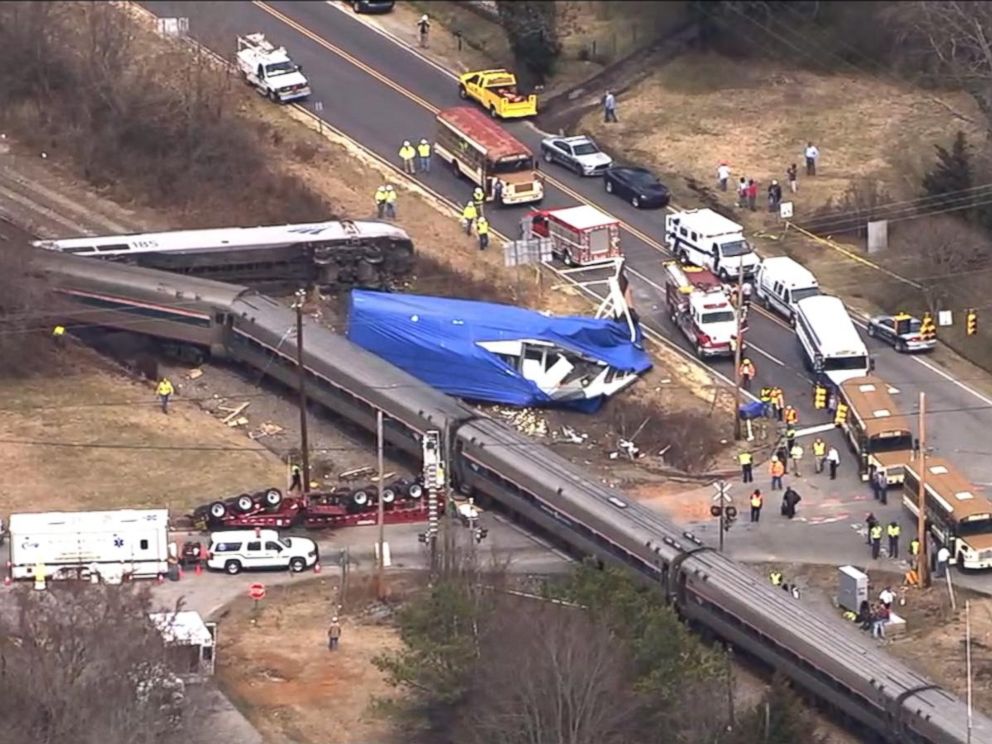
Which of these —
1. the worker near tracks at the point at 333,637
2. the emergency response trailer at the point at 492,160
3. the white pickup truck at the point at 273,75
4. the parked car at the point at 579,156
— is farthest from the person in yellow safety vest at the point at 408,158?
the worker near tracks at the point at 333,637

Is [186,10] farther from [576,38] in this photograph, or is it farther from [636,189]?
[636,189]

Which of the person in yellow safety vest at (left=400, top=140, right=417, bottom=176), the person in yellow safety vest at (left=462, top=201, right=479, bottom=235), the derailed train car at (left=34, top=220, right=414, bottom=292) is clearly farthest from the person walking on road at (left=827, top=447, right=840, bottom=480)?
the person in yellow safety vest at (left=400, top=140, right=417, bottom=176)

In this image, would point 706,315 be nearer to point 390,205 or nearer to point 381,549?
point 390,205

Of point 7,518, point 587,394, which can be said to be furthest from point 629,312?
point 7,518

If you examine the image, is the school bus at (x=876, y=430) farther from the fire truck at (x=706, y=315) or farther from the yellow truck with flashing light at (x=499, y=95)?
the yellow truck with flashing light at (x=499, y=95)

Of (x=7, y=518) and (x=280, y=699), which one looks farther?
(x=7, y=518)
